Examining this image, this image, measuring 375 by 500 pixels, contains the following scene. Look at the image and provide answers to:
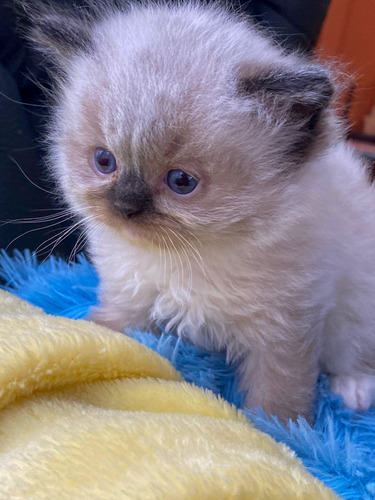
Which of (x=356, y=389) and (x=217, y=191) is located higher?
(x=217, y=191)

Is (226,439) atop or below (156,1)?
below

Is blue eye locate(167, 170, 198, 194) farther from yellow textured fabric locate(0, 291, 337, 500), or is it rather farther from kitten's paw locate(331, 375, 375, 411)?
kitten's paw locate(331, 375, 375, 411)

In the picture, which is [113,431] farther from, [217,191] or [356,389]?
[356,389]

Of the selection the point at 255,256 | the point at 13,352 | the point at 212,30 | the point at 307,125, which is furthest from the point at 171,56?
the point at 13,352

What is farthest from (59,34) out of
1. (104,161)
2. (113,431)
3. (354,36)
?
(354,36)

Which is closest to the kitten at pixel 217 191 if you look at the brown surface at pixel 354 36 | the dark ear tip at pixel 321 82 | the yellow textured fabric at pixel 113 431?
the dark ear tip at pixel 321 82

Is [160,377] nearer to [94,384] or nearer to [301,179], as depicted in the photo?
[94,384]
